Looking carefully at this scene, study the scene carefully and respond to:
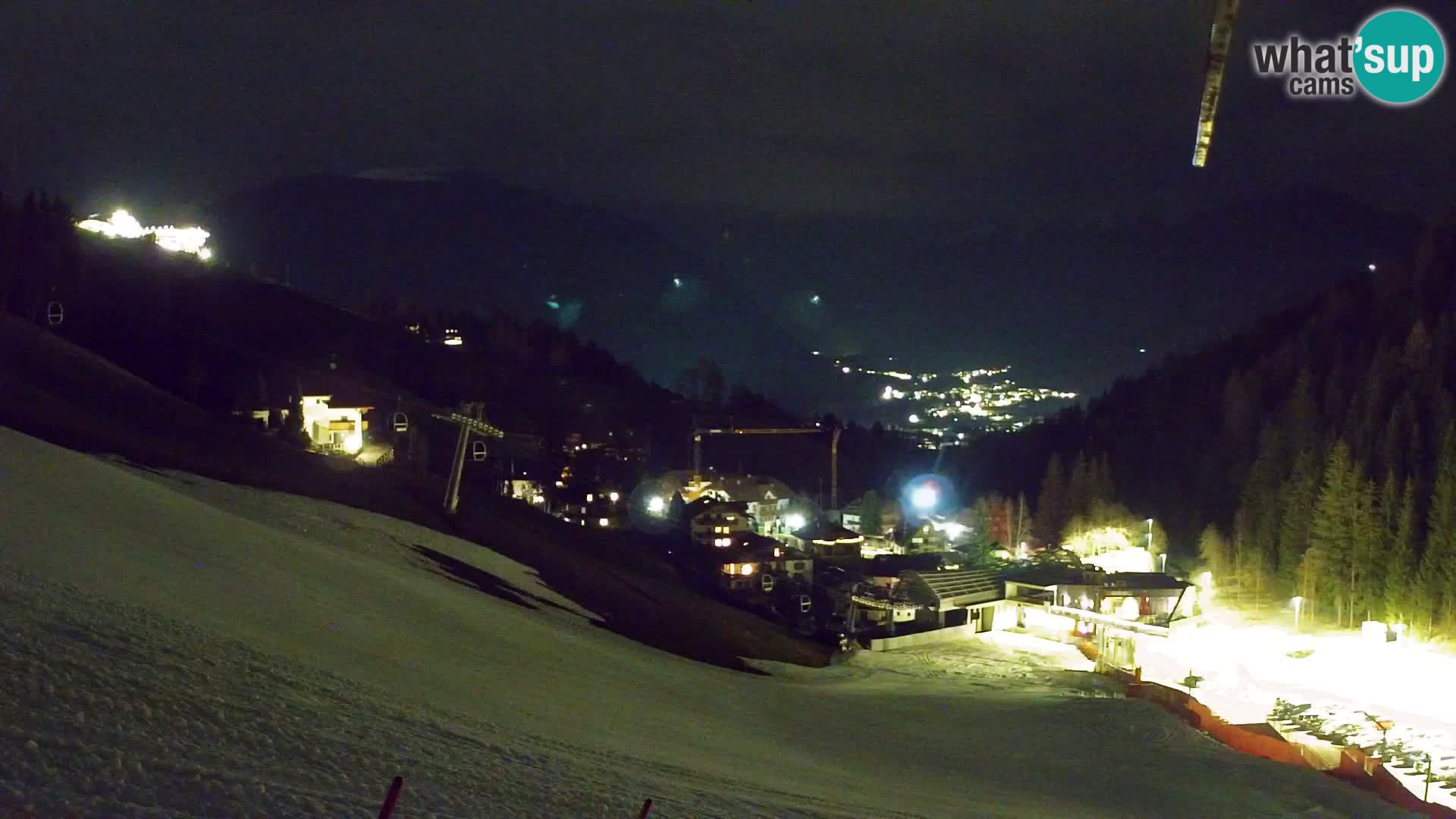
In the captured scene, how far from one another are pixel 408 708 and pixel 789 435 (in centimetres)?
9759

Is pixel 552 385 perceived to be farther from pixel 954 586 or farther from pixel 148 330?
pixel 954 586

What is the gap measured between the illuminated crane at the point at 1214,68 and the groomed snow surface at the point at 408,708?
15.8 m

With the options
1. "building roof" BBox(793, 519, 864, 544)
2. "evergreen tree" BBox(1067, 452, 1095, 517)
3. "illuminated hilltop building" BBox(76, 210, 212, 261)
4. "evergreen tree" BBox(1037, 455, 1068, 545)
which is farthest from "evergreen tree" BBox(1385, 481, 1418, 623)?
"illuminated hilltop building" BBox(76, 210, 212, 261)

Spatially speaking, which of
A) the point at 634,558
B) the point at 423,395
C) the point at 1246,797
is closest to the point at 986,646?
the point at 634,558

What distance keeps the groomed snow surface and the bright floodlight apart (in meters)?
51.8

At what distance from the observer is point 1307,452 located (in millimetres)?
49906

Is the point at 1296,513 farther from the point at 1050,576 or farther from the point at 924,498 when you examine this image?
the point at 924,498

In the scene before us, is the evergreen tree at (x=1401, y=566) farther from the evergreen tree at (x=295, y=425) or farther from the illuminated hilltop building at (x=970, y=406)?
the illuminated hilltop building at (x=970, y=406)

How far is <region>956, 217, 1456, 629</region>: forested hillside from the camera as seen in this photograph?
41.1 meters

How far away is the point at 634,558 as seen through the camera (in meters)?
31.5

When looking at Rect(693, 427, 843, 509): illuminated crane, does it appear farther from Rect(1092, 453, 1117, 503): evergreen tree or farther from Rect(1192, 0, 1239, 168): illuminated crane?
Rect(1192, 0, 1239, 168): illuminated crane

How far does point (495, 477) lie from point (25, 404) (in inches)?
1150

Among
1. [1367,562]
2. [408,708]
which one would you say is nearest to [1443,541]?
[1367,562]

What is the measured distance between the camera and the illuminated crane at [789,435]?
3103 inches
